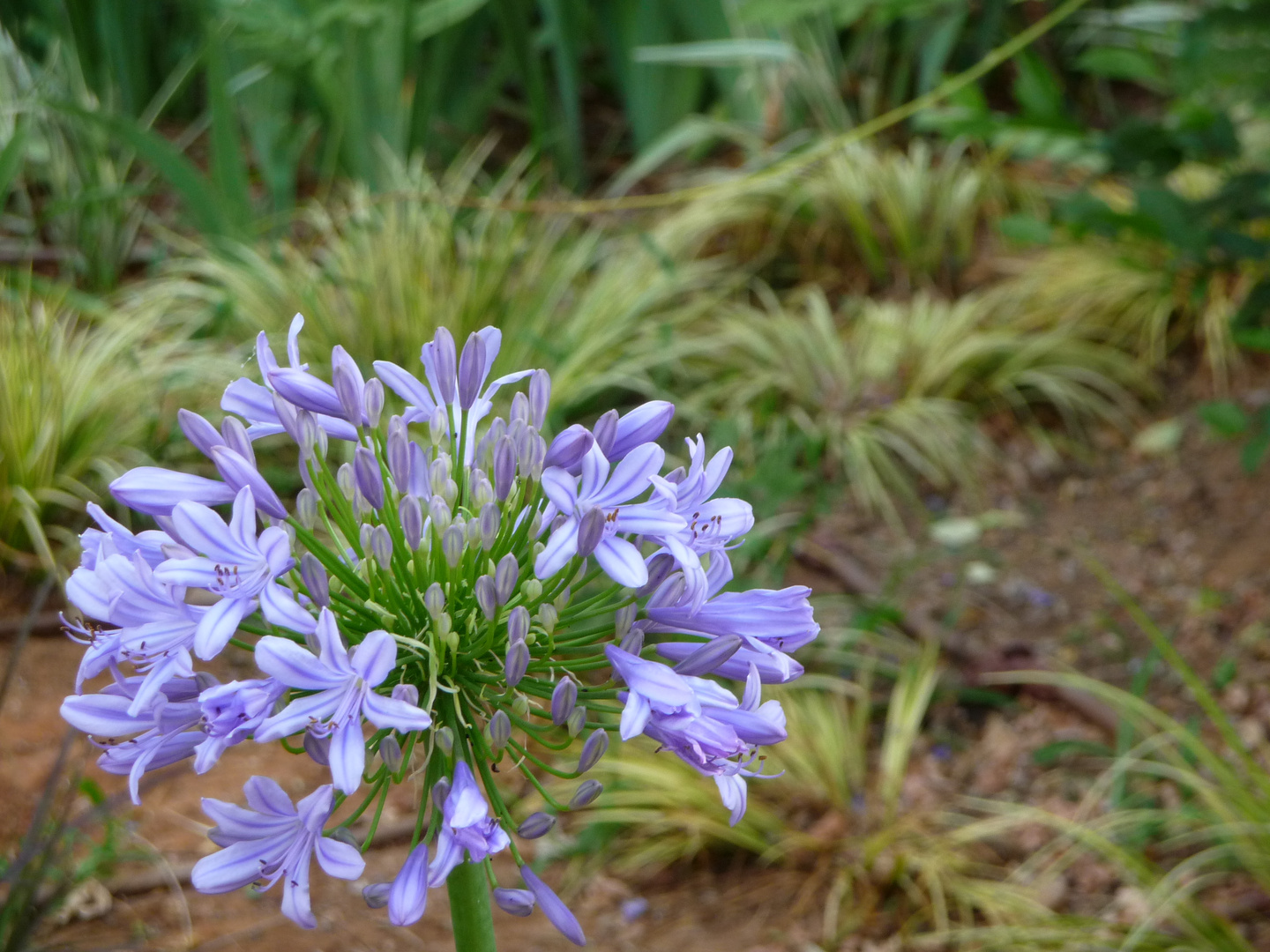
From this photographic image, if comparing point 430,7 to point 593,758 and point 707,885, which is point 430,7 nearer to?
point 707,885

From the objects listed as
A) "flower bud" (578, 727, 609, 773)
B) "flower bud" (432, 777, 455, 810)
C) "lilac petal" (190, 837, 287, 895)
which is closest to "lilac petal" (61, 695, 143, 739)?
"lilac petal" (190, 837, 287, 895)

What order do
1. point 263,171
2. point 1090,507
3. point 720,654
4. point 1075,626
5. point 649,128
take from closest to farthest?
point 720,654 < point 1075,626 < point 1090,507 < point 263,171 < point 649,128

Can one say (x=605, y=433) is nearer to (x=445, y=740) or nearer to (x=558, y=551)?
(x=558, y=551)

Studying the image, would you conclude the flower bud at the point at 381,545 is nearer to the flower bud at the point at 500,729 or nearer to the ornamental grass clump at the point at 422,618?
the ornamental grass clump at the point at 422,618

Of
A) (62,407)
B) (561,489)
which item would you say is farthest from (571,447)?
(62,407)

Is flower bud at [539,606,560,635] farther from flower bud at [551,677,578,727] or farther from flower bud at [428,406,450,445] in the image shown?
flower bud at [428,406,450,445]

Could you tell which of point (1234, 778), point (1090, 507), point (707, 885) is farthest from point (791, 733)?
point (1090, 507)

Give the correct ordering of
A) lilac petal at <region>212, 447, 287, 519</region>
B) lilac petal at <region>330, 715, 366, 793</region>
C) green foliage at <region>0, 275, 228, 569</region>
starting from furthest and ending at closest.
Result: green foliage at <region>0, 275, 228, 569</region> → lilac petal at <region>212, 447, 287, 519</region> → lilac petal at <region>330, 715, 366, 793</region>
